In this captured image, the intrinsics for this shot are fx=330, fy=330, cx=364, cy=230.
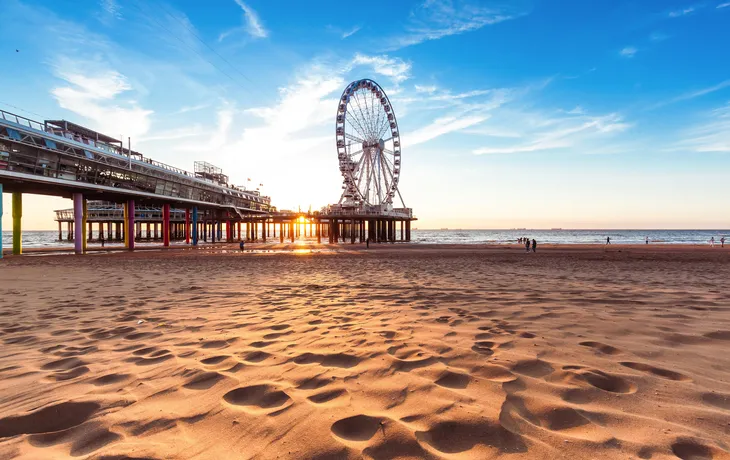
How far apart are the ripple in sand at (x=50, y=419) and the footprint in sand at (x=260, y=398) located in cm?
94

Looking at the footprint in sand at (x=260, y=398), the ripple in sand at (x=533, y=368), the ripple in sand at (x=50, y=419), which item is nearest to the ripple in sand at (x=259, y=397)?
the footprint in sand at (x=260, y=398)

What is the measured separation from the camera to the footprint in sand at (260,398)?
2420 mm

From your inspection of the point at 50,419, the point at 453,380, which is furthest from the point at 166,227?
the point at 453,380

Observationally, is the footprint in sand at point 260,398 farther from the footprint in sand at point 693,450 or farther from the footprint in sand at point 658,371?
the footprint in sand at point 658,371

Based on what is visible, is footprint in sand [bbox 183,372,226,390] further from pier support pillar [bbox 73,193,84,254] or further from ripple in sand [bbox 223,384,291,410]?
pier support pillar [bbox 73,193,84,254]

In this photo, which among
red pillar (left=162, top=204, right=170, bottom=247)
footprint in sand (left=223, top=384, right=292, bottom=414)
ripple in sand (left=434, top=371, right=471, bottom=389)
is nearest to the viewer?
footprint in sand (left=223, top=384, right=292, bottom=414)

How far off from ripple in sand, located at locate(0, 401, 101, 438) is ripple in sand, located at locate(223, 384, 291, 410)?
94 centimetres

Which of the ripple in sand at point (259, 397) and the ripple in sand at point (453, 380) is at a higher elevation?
the ripple in sand at point (453, 380)

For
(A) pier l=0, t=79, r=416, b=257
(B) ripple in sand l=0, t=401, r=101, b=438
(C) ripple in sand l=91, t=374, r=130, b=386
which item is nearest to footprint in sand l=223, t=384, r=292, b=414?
(B) ripple in sand l=0, t=401, r=101, b=438

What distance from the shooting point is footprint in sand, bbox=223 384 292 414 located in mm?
2420

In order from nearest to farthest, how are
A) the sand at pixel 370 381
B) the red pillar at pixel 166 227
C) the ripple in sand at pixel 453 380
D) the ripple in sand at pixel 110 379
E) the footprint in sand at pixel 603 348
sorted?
the sand at pixel 370 381
the ripple in sand at pixel 453 380
the ripple in sand at pixel 110 379
the footprint in sand at pixel 603 348
the red pillar at pixel 166 227

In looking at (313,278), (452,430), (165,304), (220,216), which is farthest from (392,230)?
(452,430)

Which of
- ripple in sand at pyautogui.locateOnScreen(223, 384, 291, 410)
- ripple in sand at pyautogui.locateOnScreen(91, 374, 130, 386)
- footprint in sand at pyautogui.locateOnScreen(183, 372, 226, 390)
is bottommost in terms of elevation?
ripple in sand at pyautogui.locateOnScreen(91, 374, 130, 386)

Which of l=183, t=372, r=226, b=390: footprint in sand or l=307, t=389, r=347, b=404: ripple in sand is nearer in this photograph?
l=307, t=389, r=347, b=404: ripple in sand
